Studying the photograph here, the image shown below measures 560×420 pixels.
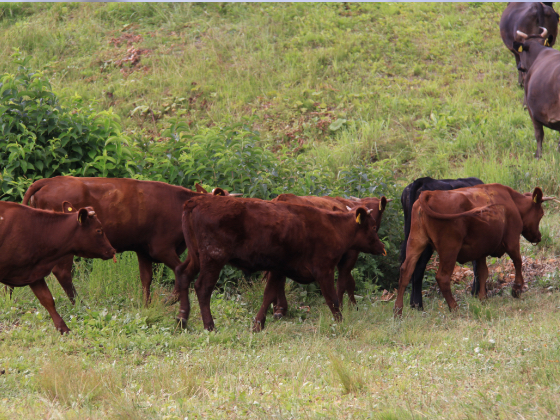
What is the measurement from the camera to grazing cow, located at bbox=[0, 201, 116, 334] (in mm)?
6191

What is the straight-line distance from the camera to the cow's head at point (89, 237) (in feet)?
21.1

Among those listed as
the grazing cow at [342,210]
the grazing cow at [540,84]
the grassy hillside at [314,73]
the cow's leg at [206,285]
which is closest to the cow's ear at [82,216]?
the cow's leg at [206,285]

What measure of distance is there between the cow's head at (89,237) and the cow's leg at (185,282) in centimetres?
86

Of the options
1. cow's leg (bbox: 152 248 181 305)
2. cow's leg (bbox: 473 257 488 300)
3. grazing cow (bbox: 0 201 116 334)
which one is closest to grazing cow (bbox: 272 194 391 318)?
cow's leg (bbox: 152 248 181 305)

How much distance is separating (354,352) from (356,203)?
110 inches

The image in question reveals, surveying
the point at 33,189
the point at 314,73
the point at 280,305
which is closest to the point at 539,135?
the point at 314,73

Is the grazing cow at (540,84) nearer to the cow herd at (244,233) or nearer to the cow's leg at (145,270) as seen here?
the cow herd at (244,233)

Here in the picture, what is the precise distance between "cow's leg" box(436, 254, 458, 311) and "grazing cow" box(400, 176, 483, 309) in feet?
1.25

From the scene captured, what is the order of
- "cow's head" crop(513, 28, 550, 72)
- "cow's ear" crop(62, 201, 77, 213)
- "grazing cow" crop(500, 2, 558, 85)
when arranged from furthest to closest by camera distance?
"grazing cow" crop(500, 2, 558, 85), "cow's head" crop(513, 28, 550, 72), "cow's ear" crop(62, 201, 77, 213)

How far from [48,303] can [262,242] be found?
2228mm

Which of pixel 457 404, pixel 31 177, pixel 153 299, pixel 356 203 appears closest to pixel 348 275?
pixel 356 203

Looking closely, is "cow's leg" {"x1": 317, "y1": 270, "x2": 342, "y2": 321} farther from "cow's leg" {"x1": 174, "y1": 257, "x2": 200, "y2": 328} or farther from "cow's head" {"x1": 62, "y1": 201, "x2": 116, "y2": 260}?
"cow's head" {"x1": 62, "y1": 201, "x2": 116, "y2": 260}

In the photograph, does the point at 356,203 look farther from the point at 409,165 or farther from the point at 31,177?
the point at 409,165

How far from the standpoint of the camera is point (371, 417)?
13.7 ft
